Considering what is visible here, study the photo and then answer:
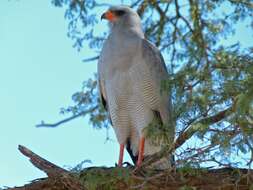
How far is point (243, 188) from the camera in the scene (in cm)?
576

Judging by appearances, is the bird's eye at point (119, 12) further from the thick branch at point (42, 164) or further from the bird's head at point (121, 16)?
the thick branch at point (42, 164)

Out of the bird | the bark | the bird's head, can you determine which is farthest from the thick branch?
the bird's head

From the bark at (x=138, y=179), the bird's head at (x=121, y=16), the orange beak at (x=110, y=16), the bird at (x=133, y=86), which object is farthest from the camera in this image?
the orange beak at (x=110, y=16)

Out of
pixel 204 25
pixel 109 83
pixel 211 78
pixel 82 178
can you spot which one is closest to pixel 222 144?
pixel 211 78

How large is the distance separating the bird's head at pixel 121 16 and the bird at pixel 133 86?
21 centimetres

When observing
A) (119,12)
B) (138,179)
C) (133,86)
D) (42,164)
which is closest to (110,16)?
(119,12)

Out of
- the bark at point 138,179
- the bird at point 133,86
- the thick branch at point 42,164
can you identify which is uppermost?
the bird at point 133,86

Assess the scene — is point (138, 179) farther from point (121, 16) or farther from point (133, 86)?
point (121, 16)

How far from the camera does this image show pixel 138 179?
5.88 metres

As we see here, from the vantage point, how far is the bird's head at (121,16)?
7.68 m

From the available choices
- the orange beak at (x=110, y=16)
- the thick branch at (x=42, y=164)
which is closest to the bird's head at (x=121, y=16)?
the orange beak at (x=110, y=16)

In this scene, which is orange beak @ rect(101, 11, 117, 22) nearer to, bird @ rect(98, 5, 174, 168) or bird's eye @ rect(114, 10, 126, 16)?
bird's eye @ rect(114, 10, 126, 16)

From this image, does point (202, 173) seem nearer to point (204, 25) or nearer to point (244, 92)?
point (244, 92)

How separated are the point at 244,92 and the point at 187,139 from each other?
3.32 feet
